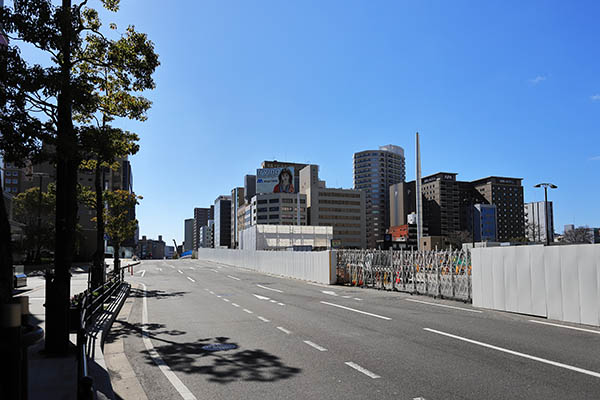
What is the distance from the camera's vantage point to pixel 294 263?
1431 inches

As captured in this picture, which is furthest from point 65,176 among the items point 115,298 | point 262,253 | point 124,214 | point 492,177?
point 492,177

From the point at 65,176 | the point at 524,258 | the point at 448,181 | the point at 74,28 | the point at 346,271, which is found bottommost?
the point at 346,271

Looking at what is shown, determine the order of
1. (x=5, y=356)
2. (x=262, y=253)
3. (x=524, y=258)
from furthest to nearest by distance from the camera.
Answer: (x=262, y=253) → (x=524, y=258) → (x=5, y=356)

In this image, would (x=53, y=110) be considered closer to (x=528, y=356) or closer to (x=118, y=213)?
(x=528, y=356)

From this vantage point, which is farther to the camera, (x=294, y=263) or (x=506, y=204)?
(x=506, y=204)

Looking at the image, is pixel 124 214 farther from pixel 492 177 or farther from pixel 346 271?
pixel 492 177

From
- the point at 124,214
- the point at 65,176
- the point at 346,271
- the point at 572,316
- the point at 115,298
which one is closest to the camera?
the point at 65,176

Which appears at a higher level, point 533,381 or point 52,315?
point 52,315

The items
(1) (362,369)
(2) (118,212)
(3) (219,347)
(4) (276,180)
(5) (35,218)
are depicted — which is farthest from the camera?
(4) (276,180)

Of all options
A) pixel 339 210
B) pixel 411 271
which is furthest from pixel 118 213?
pixel 339 210

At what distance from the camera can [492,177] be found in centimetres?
19788

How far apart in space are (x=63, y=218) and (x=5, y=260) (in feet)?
6.40

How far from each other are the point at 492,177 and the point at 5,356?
707ft

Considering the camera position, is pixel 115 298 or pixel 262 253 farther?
pixel 262 253
